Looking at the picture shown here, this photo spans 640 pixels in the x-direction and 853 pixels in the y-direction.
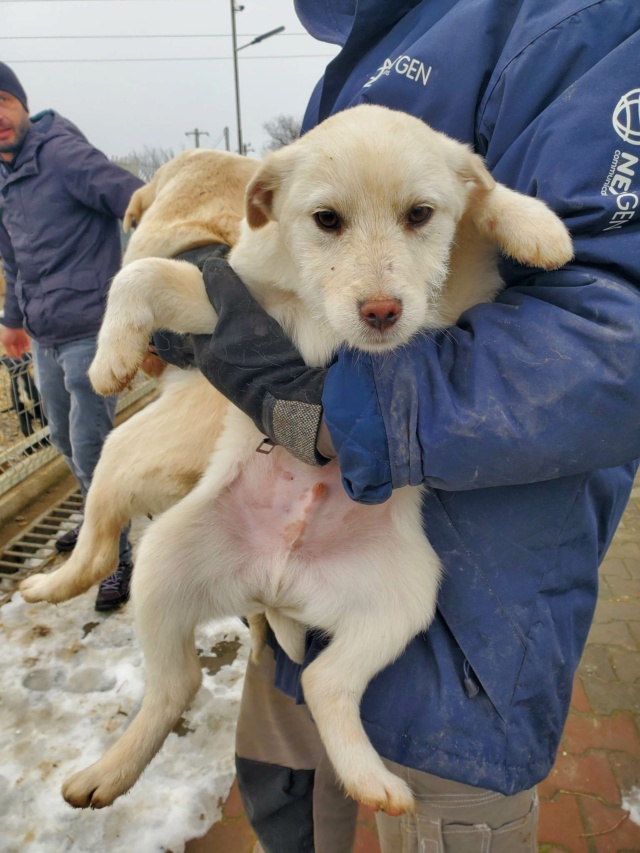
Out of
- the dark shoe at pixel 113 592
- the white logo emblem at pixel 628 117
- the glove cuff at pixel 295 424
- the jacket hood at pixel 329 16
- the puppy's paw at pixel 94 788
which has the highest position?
the jacket hood at pixel 329 16

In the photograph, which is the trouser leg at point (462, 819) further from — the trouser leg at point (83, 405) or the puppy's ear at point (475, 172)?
the trouser leg at point (83, 405)

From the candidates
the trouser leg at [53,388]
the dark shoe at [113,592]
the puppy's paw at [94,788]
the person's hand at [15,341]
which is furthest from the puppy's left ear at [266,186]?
the person's hand at [15,341]

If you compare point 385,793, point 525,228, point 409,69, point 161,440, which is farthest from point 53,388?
point 525,228

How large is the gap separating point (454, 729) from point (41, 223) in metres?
4.11

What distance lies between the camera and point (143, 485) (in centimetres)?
201

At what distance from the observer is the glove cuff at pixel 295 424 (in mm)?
1463

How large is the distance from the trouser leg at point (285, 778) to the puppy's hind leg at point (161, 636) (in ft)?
1.02

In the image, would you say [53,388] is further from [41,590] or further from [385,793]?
[385,793]

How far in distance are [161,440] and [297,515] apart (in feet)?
2.05

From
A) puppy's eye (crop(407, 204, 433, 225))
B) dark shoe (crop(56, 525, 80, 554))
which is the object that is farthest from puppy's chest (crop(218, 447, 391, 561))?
dark shoe (crop(56, 525, 80, 554))

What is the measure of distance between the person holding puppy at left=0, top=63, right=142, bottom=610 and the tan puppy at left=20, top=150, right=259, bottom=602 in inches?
66.6

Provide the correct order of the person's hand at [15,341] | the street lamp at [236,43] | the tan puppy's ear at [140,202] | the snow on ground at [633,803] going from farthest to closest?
the street lamp at [236,43] → the person's hand at [15,341] → the tan puppy's ear at [140,202] → the snow on ground at [633,803]

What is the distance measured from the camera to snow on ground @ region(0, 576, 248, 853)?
8.26ft

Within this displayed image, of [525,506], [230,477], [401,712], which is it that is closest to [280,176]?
[230,477]
